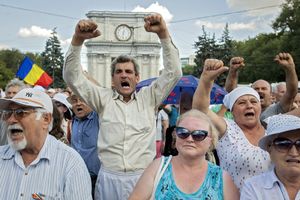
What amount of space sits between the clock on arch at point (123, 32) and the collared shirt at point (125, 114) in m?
54.1

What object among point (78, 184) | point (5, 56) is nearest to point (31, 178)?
point (78, 184)

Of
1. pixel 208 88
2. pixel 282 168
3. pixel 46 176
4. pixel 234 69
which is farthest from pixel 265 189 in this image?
pixel 234 69

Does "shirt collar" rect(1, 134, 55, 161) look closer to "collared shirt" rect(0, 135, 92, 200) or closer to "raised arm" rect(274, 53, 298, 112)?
"collared shirt" rect(0, 135, 92, 200)

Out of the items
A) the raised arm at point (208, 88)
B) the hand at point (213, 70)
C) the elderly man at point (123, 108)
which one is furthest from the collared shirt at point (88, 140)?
the hand at point (213, 70)

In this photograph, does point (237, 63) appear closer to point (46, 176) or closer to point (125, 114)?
point (125, 114)

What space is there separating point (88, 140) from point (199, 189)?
2.01 meters

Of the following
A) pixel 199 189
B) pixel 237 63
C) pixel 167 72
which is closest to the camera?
pixel 199 189

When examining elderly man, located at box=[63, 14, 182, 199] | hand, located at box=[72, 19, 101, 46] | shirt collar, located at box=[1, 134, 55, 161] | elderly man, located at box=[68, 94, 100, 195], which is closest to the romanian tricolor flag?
elderly man, located at box=[68, 94, 100, 195]

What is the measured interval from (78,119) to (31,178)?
217cm

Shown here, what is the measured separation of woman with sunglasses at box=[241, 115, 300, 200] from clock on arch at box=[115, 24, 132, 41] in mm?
55491

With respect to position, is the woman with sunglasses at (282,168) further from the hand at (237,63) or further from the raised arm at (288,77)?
the hand at (237,63)

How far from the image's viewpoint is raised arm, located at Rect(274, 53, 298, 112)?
15.1 ft

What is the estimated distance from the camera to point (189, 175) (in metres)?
3.09

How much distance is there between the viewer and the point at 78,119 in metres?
5.01
